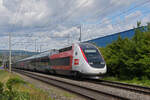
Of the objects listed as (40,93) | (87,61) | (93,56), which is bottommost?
(40,93)

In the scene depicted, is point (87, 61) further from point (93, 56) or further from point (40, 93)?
point (40, 93)

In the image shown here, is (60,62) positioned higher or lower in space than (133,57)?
lower

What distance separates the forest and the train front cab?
1743 mm

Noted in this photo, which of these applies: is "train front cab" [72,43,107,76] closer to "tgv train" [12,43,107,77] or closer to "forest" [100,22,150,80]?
"tgv train" [12,43,107,77]

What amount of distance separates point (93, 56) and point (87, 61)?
864 millimetres

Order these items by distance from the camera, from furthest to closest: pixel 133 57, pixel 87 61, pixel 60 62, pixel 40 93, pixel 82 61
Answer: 1. pixel 60 62
2. pixel 82 61
3. pixel 87 61
4. pixel 133 57
5. pixel 40 93

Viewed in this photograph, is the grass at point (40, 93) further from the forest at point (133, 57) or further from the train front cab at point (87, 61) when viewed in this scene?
the forest at point (133, 57)

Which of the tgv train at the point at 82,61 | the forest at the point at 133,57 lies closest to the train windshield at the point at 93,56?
the tgv train at the point at 82,61

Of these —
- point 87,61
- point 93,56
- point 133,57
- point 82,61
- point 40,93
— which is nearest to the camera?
point 40,93

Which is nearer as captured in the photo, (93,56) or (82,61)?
(82,61)

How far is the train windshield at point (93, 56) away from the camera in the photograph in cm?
1484

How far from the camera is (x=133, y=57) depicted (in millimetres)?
14758

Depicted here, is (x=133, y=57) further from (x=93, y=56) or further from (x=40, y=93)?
(x=40, y=93)

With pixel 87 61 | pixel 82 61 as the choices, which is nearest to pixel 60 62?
pixel 82 61
